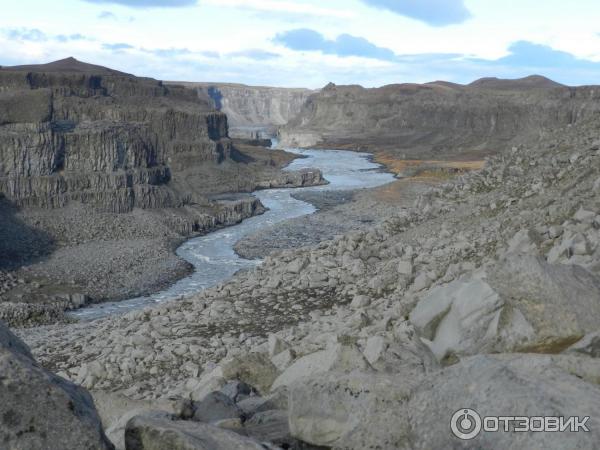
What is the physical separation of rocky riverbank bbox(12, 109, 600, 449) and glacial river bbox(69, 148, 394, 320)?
5.56 metres

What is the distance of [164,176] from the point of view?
62062 millimetres

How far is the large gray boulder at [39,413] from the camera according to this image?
15.1 ft

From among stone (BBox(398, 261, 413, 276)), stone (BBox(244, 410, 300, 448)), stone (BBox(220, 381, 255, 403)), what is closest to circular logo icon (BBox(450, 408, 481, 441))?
stone (BBox(244, 410, 300, 448))

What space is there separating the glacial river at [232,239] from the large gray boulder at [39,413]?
1754 centimetres

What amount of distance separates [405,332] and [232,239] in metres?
40.9

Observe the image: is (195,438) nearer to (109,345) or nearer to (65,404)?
(65,404)

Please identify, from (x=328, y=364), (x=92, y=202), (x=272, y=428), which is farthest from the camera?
(x=92, y=202)

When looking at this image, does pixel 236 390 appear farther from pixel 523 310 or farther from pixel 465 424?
pixel 465 424

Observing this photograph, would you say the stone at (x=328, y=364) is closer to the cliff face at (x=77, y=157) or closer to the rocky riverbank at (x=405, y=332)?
the rocky riverbank at (x=405, y=332)

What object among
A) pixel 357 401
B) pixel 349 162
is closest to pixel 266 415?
pixel 357 401

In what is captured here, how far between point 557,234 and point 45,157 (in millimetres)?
45329

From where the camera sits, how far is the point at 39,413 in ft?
15.4

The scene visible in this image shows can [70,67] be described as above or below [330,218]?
above

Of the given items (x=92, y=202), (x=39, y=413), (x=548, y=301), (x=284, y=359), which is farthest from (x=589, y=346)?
(x=92, y=202)
